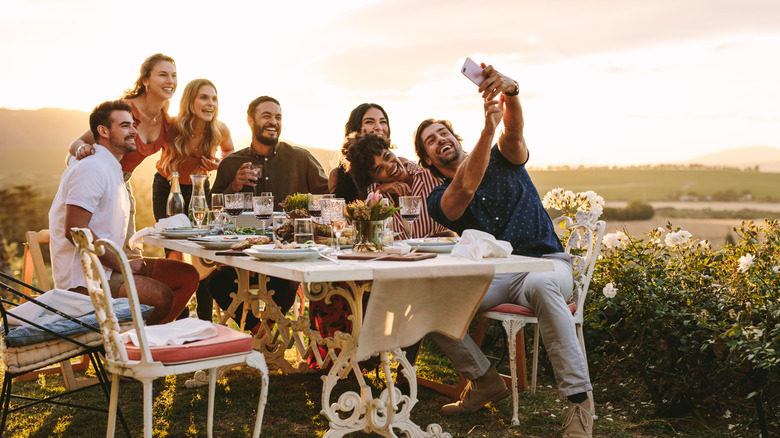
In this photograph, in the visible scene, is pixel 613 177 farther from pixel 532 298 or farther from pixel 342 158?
pixel 532 298

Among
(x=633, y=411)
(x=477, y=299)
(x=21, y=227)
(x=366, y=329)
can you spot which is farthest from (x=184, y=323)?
(x=21, y=227)

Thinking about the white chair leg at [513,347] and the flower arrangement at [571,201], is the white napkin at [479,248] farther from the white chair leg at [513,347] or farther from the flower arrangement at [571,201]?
the flower arrangement at [571,201]

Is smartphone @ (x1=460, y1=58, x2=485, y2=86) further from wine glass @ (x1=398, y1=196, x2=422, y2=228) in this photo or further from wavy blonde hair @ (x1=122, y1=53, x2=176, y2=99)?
wavy blonde hair @ (x1=122, y1=53, x2=176, y2=99)

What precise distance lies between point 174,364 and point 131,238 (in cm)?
167

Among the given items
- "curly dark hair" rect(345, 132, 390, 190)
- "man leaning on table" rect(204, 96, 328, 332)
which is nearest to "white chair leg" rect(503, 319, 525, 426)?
"curly dark hair" rect(345, 132, 390, 190)

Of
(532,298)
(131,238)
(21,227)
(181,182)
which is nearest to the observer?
(532,298)

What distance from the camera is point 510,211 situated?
11.1 feet

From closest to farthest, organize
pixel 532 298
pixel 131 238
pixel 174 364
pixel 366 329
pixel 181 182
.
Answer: pixel 174 364
pixel 366 329
pixel 532 298
pixel 131 238
pixel 181 182

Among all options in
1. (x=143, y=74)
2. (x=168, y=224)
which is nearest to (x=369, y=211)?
(x=168, y=224)

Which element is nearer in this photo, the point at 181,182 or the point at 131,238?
the point at 131,238

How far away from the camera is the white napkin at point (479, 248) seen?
2484 millimetres

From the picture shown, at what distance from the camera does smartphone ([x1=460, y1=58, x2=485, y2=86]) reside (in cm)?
307

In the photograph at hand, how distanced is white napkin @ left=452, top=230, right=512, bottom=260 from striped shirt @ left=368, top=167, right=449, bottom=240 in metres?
1.31

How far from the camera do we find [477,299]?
2.46m
